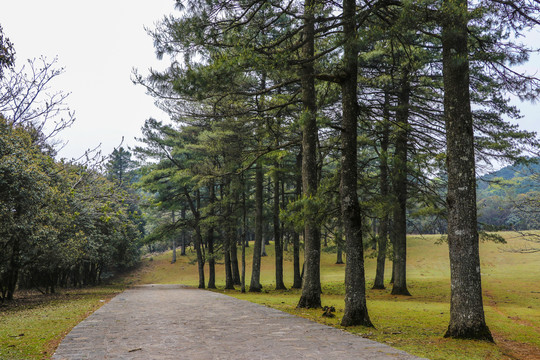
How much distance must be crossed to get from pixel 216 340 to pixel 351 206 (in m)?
3.65

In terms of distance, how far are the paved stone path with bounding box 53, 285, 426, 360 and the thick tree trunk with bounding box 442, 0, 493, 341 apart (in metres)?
1.81

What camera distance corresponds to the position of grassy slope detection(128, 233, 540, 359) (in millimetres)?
5695

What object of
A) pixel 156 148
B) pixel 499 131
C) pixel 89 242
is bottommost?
pixel 89 242

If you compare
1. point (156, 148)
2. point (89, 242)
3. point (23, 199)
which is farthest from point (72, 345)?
point (156, 148)

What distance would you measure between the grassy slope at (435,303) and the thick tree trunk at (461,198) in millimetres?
414

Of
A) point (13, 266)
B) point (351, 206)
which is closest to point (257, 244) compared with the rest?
point (13, 266)

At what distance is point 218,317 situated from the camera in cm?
849

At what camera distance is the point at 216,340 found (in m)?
5.85

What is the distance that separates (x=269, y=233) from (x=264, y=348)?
60.3ft

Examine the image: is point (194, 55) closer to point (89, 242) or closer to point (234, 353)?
point (234, 353)

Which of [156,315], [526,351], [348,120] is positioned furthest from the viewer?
[156,315]

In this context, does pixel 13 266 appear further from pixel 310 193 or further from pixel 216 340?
pixel 216 340

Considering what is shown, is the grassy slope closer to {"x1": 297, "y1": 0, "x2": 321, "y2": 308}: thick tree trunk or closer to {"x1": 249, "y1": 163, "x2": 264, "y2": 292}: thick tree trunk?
{"x1": 297, "y1": 0, "x2": 321, "y2": 308}: thick tree trunk

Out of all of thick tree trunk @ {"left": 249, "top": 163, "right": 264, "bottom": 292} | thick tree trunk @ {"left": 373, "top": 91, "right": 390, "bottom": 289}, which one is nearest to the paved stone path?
thick tree trunk @ {"left": 373, "top": 91, "right": 390, "bottom": 289}
